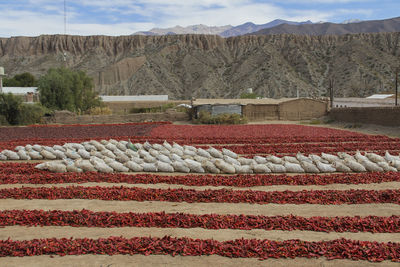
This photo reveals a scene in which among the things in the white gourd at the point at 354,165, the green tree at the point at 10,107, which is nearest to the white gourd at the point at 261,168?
the white gourd at the point at 354,165

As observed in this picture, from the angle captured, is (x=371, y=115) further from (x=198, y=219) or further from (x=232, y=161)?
(x=198, y=219)

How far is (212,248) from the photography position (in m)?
5.82

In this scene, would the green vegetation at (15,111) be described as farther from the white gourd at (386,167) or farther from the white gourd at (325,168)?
the white gourd at (386,167)

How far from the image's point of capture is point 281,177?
402 inches

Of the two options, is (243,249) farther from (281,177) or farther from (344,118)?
(344,118)

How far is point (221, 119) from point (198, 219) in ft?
77.9

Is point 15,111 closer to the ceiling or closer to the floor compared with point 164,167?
closer to the ceiling

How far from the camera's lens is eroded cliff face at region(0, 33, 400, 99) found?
69.8 meters

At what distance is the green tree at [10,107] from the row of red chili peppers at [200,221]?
2595 cm

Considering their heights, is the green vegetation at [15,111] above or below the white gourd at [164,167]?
above

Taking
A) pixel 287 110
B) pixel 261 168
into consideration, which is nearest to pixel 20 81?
pixel 287 110

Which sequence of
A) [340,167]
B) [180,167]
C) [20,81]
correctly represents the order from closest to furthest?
[340,167]
[180,167]
[20,81]

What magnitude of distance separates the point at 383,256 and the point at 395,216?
6.36ft

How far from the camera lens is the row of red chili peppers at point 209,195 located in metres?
8.32
